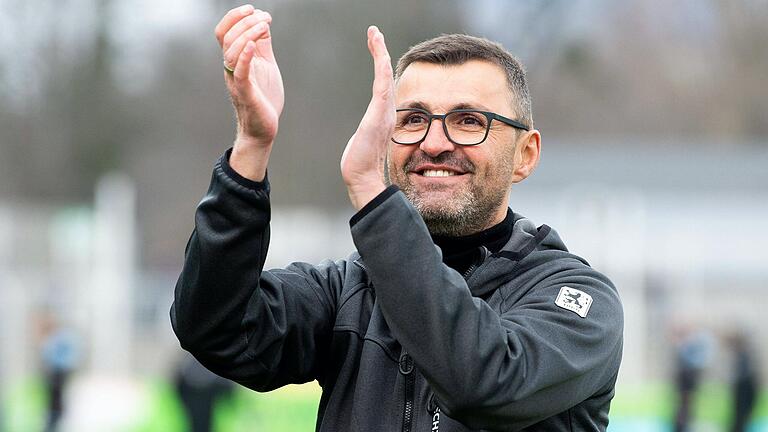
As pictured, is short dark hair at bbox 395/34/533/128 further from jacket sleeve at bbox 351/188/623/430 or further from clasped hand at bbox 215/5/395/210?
jacket sleeve at bbox 351/188/623/430

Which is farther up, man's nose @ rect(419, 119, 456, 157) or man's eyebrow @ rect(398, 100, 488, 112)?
man's eyebrow @ rect(398, 100, 488, 112)

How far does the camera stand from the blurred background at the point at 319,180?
17.7 meters

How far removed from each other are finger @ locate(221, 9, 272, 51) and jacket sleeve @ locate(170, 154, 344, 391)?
26 cm

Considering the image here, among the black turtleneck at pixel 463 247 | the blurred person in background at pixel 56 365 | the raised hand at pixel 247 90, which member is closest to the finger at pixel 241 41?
the raised hand at pixel 247 90

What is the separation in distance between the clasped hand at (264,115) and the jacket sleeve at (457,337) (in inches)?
3.0

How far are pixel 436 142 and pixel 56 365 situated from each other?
14251mm

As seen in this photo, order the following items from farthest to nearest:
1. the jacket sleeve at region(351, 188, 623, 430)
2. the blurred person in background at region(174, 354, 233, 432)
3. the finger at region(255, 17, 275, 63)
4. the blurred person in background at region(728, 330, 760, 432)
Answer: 1. the blurred person in background at region(728, 330, 760, 432)
2. the blurred person in background at region(174, 354, 233, 432)
3. the finger at region(255, 17, 275, 63)
4. the jacket sleeve at region(351, 188, 623, 430)

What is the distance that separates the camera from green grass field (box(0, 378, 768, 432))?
49.8ft

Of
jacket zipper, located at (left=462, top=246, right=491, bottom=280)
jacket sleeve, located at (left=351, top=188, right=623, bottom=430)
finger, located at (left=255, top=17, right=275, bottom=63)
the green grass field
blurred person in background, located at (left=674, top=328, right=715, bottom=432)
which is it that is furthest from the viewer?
blurred person in background, located at (left=674, top=328, right=715, bottom=432)

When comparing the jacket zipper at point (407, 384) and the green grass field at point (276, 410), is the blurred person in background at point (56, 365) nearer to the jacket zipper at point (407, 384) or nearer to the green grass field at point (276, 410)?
the green grass field at point (276, 410)

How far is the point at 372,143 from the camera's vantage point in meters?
3.08

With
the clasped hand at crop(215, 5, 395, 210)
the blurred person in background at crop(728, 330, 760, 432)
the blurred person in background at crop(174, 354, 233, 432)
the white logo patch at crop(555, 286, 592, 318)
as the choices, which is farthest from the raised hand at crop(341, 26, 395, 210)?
the blurred person in background at crop(728, 330, 760, 432)

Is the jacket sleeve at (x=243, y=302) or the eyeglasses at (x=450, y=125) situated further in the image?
the eyeglasses at (x=450, y=125)

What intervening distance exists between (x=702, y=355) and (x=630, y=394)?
3.66 feet
